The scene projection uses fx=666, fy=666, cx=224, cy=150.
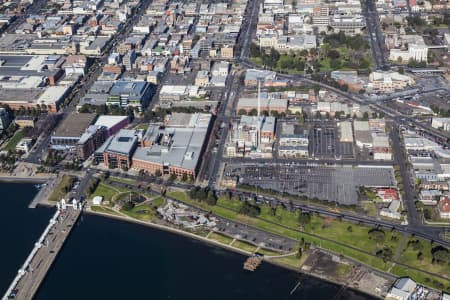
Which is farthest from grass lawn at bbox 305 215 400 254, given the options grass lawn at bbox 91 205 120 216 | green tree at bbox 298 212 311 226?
grass lawn at bbox 91 205 120 216

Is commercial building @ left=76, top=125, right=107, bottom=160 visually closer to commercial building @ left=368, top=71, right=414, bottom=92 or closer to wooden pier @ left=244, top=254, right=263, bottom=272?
wooden pier @ left=244, top=254, right=263, bottom=272

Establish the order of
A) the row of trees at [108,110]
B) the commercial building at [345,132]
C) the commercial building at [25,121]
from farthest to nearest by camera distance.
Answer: the row of trees at [108,110] < the commercial building at [25,121] < the commercial building at [345,132]

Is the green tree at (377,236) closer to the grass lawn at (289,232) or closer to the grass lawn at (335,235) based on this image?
the grass lawn at (335,235)

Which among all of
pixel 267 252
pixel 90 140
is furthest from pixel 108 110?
pixel 267 252

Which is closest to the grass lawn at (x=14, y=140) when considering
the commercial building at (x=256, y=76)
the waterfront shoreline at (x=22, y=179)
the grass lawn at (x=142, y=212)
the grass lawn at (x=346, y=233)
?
the waterfront shoreline at (x=22, y=179)

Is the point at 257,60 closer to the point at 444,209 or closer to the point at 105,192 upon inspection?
the point at 105,192
